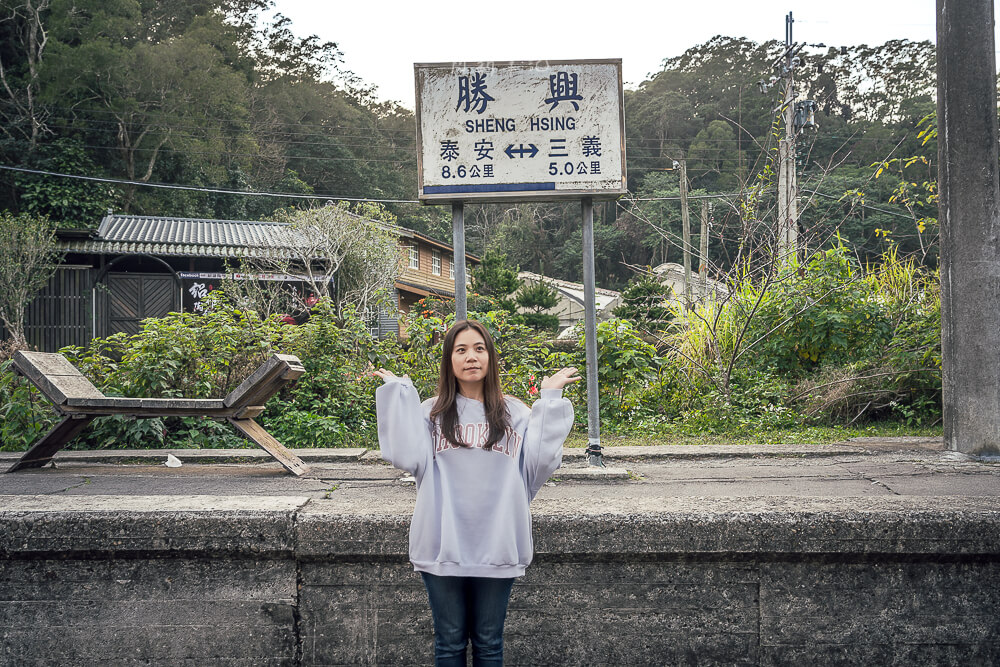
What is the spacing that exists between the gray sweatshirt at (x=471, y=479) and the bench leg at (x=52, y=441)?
4301mm

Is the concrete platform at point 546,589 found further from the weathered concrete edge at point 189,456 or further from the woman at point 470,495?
the weathered concrete edge at point 189,456

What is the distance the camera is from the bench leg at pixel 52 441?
5.67 m

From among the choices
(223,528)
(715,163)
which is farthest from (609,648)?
(715,163)

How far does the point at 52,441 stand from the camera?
19.0ft

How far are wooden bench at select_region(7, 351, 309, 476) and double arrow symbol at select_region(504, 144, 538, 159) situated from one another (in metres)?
2.20

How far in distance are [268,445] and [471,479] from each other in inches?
147

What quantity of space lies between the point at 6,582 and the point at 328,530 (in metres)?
1.15

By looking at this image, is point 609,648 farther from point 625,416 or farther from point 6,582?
point 625,416

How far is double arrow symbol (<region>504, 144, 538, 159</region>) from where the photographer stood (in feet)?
17.6

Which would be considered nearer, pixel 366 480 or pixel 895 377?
pixel 366 480

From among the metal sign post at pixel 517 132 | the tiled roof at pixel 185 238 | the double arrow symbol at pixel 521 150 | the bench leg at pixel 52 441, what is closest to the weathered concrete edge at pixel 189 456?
the bench leg at pixel 52 441

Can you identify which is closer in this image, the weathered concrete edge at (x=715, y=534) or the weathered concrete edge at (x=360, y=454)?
the weathered concrete edge at (x=715, y=534)

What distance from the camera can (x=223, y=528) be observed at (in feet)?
8.49

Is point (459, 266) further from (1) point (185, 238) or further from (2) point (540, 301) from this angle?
(2) point (540, 301)
